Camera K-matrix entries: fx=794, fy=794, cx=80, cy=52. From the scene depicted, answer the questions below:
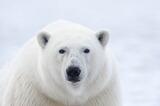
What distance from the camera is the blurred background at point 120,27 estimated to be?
39.5ft

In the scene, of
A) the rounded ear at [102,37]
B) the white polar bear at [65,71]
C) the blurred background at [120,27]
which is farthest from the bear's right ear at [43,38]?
the blurred background at [120,27]

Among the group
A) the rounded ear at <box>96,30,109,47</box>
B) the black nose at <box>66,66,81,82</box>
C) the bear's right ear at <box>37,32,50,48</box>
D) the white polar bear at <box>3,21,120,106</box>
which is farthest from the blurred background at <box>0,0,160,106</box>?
the black nose at <box>66,66,81,82</box>

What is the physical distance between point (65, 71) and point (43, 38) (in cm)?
52

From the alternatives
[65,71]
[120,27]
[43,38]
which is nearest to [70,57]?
[65,71]

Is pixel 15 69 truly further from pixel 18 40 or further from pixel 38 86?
pixel 18 40

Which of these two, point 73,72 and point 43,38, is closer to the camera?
point 73,72

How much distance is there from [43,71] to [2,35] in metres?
10.1

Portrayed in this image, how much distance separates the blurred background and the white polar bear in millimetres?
584

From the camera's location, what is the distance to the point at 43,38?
696 cm

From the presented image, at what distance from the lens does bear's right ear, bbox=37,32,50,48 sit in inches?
274

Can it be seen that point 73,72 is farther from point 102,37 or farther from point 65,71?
point 102,37

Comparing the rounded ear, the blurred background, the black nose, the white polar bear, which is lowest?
the black nose

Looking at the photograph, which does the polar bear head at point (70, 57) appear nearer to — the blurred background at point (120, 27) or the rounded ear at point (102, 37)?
the rounded ear at point (102, 37)

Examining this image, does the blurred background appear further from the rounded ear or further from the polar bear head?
the rounded ear
